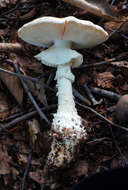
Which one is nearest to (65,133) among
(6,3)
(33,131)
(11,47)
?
(33,131)

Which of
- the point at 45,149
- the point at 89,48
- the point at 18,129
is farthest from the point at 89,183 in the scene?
the point at 89,48

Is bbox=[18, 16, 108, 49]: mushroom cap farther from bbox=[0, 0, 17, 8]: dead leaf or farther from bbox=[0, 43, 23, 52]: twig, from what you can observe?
bbox=[0, 0, 17, 8]: dead leaf

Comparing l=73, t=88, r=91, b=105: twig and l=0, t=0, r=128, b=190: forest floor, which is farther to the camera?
l=73, t=88, r=91, b=105: twig

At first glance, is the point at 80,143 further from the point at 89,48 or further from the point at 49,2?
the point at 49,2

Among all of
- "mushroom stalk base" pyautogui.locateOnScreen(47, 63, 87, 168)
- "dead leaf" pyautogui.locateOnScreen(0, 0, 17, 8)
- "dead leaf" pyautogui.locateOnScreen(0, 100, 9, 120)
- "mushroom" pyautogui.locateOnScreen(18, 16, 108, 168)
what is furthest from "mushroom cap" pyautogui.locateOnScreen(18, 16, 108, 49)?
"dead leaf" pyautogui.locateOnScreen(0, 0, 17, 8)

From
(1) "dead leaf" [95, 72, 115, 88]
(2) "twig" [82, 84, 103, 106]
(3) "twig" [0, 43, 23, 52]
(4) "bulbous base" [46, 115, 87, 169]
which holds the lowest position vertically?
(4) "bulbous base" [46, 115, 87, 169]

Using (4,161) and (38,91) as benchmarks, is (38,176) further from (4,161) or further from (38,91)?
(38,91)

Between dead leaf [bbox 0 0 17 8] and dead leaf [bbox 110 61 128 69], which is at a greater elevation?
dead leaf [bbox 0 0 17 8]
